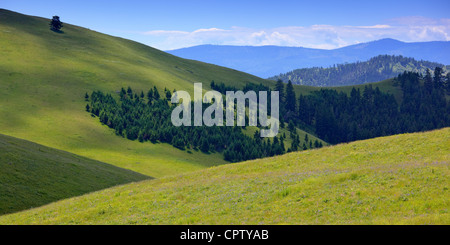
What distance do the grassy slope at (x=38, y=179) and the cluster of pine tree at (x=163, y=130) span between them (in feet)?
247

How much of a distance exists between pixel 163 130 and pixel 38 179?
3716 inches

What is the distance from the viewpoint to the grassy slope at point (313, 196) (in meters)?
19.8

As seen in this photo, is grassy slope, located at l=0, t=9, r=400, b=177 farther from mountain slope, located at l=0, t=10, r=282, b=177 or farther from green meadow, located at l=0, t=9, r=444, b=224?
green meadow, located at l=0, t=9, r=444, b=224

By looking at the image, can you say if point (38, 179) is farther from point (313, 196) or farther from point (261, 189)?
point (313, 196)

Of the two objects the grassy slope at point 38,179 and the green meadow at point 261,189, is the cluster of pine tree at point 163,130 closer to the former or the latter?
the green meadow at point 261,189

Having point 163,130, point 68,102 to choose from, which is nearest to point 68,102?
point 68,102

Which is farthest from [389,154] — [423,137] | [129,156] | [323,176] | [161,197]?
[129,156]

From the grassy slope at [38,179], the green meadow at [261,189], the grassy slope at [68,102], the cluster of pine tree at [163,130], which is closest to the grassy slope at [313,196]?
the green meadow at [261,189]

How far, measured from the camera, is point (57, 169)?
→ 174 ft

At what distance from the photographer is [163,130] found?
463 ft
